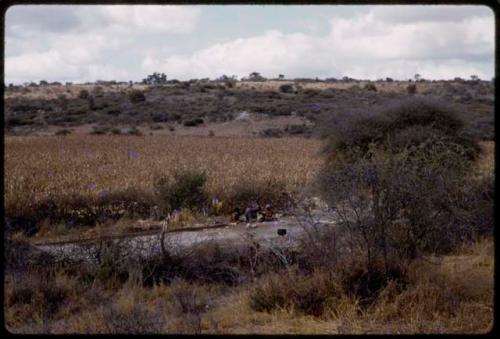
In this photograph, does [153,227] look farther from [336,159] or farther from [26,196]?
[336,159]

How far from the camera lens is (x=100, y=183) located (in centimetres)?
1698

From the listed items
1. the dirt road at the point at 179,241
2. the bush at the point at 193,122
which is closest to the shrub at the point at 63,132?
the bush at the point at 193,122

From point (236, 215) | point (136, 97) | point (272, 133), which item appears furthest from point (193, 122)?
point (236, 215)

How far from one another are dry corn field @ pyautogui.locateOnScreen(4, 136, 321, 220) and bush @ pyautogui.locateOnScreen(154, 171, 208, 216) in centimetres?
72

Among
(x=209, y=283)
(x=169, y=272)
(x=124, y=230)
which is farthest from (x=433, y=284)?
(x=124, y=230)

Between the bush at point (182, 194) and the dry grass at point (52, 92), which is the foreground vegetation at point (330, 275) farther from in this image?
the dry grass at point (52, 92)

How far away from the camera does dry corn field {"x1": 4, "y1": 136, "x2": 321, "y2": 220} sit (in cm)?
1571

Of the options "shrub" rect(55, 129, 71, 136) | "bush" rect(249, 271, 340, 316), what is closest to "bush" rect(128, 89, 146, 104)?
"shrub" rect(55, 129, 71, 136)

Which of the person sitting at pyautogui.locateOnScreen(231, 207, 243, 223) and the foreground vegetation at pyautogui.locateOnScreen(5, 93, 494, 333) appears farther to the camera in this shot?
the person sitting at pyautogui.locateOnScreen(231, 207, 243, 223)

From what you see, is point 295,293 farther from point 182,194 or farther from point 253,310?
point 182,194

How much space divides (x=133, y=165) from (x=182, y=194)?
6.97 m

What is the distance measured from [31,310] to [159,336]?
7.55ft

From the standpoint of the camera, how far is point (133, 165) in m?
21.2

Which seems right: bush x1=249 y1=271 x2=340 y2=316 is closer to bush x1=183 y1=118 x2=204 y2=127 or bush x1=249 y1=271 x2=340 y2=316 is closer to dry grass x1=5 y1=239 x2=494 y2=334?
dry grass x1=5 y1=239 x2=494 y2=334
